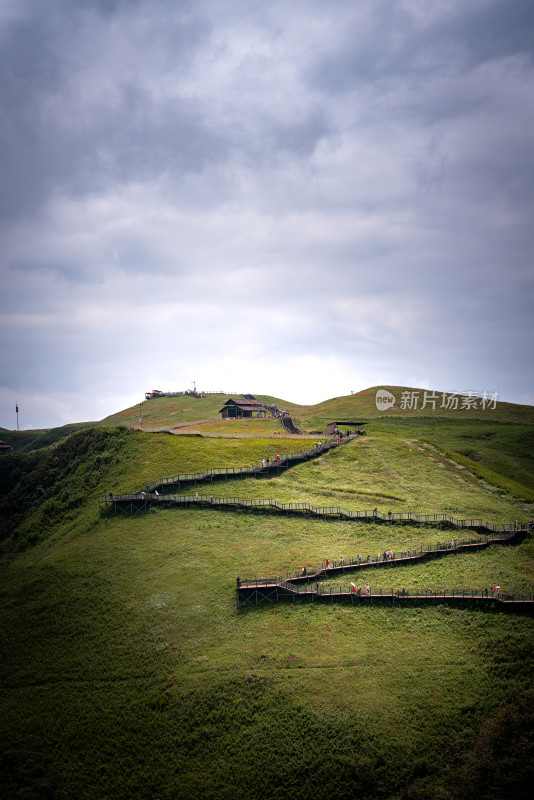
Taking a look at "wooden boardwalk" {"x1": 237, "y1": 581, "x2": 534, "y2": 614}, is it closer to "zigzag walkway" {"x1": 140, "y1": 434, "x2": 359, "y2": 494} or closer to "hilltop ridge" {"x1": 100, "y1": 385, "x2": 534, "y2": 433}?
"zigzag walkway" {"x1": 140, "y1": 434, "x2": 359, "y2": 494}

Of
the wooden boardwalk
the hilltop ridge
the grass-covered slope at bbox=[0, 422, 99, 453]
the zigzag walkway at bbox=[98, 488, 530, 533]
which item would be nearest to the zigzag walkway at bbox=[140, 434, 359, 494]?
the zigzag walkway at bbox=[98, 488, 530, 533]

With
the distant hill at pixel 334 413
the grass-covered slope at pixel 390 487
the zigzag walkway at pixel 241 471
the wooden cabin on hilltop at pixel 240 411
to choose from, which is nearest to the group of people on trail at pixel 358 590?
the grass-covered slope at pixel 390 487

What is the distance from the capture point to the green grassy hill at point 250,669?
33750mm

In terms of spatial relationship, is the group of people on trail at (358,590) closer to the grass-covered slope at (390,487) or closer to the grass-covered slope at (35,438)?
the grass-covered slope at (390,487)

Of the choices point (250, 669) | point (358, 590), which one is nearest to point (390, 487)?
point (358, 590)

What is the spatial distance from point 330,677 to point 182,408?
151m

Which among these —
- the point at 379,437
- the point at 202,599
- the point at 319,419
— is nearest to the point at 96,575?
the point at 202,599

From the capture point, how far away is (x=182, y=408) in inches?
7254

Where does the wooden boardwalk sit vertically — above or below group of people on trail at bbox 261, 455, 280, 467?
below

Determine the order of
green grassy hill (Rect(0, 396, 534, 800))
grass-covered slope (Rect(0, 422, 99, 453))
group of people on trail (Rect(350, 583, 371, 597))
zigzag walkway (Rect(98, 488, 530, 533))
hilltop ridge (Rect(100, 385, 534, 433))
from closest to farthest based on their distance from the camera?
green grassy hill (Rect(0, 396, 534, 800)) < group of people on trail (Rect(350, 583, 371, 597)) < zigzag walkway (Rect(98, 488, 530, 533)) < hilltop ridge (Rect(100, 385, 534, 433)) < grass-covered slope (Rect(0, 422, 99, 453))

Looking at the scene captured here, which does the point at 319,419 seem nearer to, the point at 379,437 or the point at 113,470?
the point at 379,437

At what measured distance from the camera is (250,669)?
41.6 metres

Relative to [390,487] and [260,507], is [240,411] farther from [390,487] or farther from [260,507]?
[260,507]

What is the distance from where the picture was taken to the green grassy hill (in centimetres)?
3375
